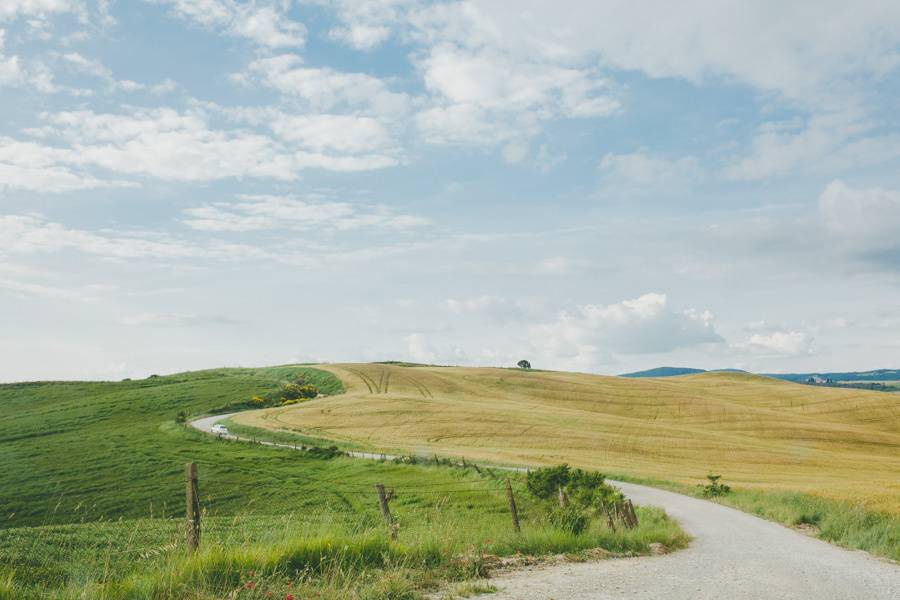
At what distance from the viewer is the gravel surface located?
36.3ft

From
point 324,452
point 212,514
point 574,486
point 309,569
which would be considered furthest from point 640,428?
point 309,569

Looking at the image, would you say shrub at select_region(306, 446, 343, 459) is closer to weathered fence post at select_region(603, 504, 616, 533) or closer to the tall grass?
weathered fence post at select_region(603, 504, 616, 533)

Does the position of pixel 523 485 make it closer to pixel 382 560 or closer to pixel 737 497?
pixel 737 497

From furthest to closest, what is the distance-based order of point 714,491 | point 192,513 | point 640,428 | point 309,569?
point 640,428
point 714,491
point 192,513
point 309,569

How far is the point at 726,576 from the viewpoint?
1319cm

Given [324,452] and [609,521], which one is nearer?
[609,521]

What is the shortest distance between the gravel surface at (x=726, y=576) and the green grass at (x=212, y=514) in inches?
45.0

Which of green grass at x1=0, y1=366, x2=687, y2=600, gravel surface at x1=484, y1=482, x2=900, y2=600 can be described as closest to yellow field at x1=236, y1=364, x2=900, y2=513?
gravel surface at x1=484, y1=482, x2=900, y2=600

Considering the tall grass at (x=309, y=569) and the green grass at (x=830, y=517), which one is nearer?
the tall grass at (x=309, y=569)

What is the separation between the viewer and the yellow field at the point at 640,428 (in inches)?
2163

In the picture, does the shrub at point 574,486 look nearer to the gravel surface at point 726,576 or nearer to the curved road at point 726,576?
the curved road at point 726,576

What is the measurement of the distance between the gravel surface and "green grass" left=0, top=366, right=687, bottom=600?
3.75 ft

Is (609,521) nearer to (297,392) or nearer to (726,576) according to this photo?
(726,576)

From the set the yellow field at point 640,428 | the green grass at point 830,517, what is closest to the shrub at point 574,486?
the green grass at point 830,517
